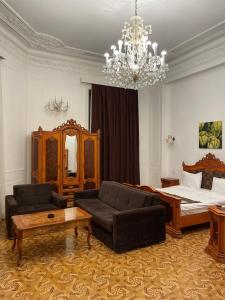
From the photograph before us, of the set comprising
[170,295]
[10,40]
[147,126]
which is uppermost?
[10,40]

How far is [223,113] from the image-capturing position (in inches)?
210

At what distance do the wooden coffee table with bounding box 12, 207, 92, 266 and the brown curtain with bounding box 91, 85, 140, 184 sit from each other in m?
2.95

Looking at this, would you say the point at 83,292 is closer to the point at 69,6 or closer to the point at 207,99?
the point at 69,6

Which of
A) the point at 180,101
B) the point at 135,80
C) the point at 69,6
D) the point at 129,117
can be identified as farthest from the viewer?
the point at 129,117

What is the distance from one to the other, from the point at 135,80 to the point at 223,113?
2540mm

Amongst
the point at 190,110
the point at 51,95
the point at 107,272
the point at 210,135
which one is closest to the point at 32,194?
the point at 107,272

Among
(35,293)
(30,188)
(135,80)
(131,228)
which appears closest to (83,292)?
(35,293)

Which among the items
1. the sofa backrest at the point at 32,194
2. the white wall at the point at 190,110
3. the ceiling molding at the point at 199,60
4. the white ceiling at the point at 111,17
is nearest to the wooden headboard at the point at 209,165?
the white wall at the point at 190,110

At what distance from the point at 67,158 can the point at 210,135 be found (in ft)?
10.9

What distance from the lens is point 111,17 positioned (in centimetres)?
447

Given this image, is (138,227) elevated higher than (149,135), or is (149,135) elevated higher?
(149,135)

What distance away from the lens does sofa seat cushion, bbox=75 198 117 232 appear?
3670 millimetres

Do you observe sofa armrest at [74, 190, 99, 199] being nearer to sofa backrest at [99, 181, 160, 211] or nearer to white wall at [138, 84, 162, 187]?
sofa backrest at [99, 181, 160, 211]

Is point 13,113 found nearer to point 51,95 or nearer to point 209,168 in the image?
point 51,95
